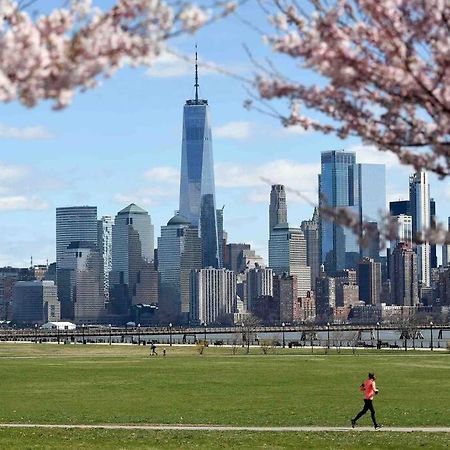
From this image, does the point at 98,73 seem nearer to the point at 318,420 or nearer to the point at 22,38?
the point at 22,38

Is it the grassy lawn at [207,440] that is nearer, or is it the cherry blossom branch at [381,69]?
the cherry blossom branch at [381,69]

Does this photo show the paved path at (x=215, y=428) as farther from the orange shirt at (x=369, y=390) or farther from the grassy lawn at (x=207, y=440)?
the grassy lawn at (x=207, y=440)

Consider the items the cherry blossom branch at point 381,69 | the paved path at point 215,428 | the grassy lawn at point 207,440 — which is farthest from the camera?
the paved path at point 215,428

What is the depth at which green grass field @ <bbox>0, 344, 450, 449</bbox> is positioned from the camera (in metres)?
31.0

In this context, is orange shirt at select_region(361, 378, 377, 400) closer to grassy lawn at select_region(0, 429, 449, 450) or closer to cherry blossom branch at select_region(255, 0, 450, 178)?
grassy lawn at select_region(0, 429, 449, 450)

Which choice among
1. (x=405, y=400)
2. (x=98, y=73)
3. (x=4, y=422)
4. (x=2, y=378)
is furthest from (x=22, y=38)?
(x=2, y=378)

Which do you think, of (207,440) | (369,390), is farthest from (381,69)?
(369,390)

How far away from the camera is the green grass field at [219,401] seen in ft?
102

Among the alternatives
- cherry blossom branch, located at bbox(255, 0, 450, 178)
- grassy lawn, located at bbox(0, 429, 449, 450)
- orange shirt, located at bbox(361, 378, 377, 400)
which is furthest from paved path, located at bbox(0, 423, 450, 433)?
cherry blossom branch, located at bbox(255, 0, 450, 178)

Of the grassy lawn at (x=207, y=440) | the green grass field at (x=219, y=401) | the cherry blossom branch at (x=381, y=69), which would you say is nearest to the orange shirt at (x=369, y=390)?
the green grass field at (x=219, y=401)

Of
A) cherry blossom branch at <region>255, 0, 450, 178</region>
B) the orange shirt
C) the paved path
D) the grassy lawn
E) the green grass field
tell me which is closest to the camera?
cherry blossom branch at <region>255, 0, 450, 178</region>

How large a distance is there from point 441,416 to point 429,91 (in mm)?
33088

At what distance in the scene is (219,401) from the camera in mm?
→ 50594

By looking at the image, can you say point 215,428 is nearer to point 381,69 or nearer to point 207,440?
point 207,440
